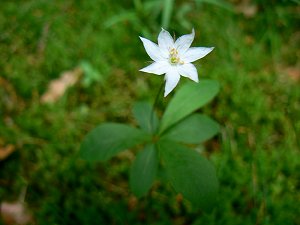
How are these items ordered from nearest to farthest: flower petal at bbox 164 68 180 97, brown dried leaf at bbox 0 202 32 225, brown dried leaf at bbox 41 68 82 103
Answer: flower petal at bbox 164 68 180 97
brown dried leaf at bbox 0 202 32 225
brown dried leaf at bbox 41 68 82 103

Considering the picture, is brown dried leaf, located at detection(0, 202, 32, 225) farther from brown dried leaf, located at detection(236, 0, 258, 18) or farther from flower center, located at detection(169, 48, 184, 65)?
brown dried leaf, located at detection(236, 0, 258, 18)

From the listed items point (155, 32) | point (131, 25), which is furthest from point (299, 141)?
point (131, 25)

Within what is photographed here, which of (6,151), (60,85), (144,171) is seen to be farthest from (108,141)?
(60,85)

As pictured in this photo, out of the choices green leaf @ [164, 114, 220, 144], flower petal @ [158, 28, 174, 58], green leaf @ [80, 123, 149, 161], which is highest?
flower petal @ [158, 28, 174, 58]

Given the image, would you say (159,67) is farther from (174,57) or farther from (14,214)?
(14,214)

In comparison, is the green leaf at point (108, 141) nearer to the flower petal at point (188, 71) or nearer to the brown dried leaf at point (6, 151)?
the flower petal at point (188, 71)

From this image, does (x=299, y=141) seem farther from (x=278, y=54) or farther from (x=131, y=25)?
(x=131, y=25)

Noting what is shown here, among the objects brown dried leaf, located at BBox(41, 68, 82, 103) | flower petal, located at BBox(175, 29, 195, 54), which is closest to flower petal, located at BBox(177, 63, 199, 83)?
flower petal, located at BBox(175, 29, 195, 54)

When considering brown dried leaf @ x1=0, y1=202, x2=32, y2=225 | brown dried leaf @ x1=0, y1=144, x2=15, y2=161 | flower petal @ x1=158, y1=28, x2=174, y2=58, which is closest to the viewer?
flower petal @ x1=158, y1=28, x2=174, y2=58
